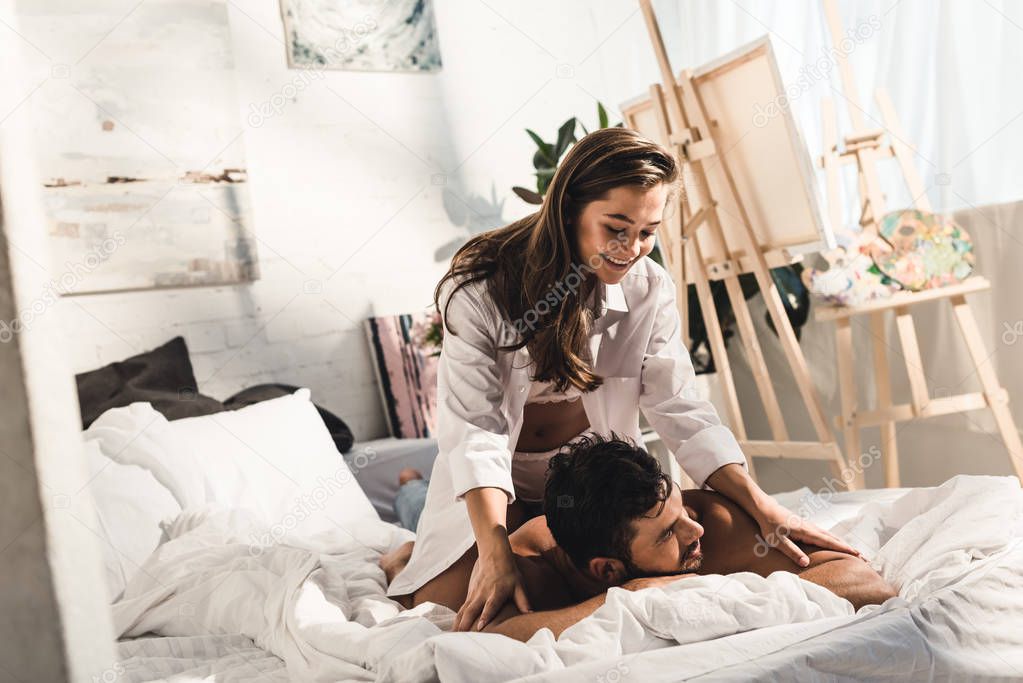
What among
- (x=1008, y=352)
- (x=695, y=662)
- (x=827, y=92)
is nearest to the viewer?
(x=695, y=662)

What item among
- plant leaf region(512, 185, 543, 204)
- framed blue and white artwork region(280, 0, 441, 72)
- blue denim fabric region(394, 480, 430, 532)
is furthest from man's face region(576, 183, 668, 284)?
framed blue and white artwork region(280, 0, 441, 72)

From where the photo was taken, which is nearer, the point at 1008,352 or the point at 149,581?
the point at 149,581

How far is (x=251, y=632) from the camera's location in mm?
1650

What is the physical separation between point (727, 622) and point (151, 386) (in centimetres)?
222

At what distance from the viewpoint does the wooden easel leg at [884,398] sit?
2.86 metres

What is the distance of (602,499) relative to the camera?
144cm

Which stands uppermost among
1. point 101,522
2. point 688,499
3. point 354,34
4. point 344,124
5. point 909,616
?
point 354,34

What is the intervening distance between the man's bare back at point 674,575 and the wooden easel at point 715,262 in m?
1.18

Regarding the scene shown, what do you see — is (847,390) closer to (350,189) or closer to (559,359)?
(559,359)

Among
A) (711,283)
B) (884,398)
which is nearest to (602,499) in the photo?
(884,398)

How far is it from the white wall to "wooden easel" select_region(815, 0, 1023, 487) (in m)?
1.41

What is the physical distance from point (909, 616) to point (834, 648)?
135mm

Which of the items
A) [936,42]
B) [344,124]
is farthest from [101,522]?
[936,42]

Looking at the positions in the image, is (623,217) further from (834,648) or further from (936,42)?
(936,42)
